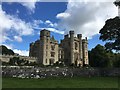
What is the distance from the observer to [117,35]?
104 feet

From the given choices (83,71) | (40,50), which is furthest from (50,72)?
(40,50)

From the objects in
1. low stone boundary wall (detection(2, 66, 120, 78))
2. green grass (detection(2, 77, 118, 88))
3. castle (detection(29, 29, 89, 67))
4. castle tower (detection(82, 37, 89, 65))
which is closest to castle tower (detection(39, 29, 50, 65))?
castle (detection(29, 29, 89, 67))

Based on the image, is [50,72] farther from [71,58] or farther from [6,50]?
[6,50]

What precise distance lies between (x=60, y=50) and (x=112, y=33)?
42.0 metres

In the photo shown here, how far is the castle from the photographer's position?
66500 mm

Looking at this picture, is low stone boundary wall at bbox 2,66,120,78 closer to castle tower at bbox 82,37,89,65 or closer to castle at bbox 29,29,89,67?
castle at bbox 29,29,89,67

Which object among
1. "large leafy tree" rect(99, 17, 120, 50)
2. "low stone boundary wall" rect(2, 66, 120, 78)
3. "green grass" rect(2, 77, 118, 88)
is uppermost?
"large leafy tree" rect(99, 17, 120, 50)

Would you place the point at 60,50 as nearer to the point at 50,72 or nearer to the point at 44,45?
the point at 44,45

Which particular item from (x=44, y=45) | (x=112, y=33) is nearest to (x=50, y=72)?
(x=112, y=33)

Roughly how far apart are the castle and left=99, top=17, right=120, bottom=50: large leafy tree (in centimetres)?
3378

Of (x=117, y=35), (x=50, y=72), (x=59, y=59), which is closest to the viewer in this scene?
(x=50, y=72)

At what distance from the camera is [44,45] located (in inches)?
2616

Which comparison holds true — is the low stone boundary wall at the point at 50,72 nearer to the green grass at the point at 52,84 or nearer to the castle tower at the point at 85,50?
the green grass at the point at 52,84

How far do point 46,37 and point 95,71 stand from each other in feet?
113
